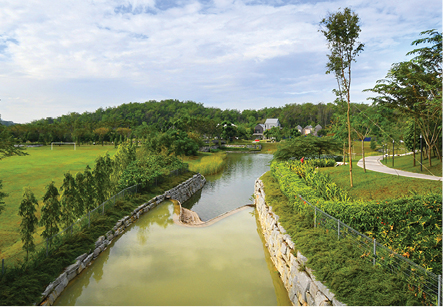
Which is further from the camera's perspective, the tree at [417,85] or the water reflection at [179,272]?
the tree at [417,85]

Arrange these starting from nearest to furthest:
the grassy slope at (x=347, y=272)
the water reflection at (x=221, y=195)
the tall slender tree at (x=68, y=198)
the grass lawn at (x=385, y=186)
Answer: the grassy slope at (x=347, y=272) → the tall slender tree at (x=68, y=198) → the grass lawn at (x=385, y=186) → the water reflection at (x=221, y=195)

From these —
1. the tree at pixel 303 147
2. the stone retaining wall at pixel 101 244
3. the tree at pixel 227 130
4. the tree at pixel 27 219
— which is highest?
the tree at pixel 227 130

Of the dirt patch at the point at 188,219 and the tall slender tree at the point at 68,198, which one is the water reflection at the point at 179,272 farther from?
the tall slender tree at the point at 68,198

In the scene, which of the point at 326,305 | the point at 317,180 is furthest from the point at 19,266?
the point at 317,180

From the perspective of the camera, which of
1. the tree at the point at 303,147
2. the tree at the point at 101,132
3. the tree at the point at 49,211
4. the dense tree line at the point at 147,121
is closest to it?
the tree at the point at 49,211

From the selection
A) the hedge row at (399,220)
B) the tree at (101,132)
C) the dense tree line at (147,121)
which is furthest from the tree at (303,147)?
the tree at (101,132)

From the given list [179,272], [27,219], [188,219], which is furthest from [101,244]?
[188,219]

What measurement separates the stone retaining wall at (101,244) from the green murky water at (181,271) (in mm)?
204

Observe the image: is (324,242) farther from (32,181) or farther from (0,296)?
(32,181)

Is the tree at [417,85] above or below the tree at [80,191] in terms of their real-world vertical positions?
above

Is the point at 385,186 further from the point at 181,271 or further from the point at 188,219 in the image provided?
the point at 181,271

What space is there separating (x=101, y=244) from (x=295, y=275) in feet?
22.1

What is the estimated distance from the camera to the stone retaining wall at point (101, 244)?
670cm

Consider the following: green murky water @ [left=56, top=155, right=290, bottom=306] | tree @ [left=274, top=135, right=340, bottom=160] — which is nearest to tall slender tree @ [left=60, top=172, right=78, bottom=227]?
green murky water @ [left=56, top=155, right=290, bottom=306]
